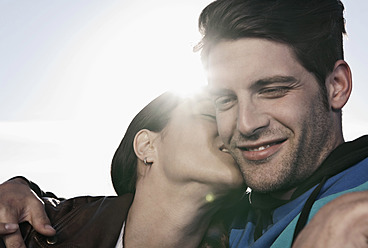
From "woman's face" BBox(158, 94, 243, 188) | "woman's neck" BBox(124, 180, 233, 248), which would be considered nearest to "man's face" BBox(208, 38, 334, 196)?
"woman's face" BBox(158, 94, 243, 188)

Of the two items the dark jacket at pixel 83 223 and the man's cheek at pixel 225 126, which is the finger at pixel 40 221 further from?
the man's cheek at pixel 225 126

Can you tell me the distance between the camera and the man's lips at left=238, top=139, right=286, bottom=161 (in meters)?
2.66

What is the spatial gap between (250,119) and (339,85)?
2.37 ft

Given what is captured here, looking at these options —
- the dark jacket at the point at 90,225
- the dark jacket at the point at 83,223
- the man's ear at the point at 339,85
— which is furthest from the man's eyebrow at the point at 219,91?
the dark jacket at the point at 83,223

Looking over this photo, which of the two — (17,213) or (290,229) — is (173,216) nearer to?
(17,213)

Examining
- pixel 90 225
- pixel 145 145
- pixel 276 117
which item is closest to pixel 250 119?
pixel 276 117

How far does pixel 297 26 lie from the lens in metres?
2.90

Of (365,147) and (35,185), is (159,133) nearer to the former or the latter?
(35,185)

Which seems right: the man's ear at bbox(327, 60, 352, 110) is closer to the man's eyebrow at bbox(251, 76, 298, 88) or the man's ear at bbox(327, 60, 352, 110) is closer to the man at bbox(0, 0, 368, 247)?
the man at bbox(0, 0, 368, 247)

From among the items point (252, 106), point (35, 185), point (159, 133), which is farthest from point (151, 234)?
point (252, 106)

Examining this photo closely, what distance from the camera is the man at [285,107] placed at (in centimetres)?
252

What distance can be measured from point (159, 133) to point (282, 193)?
1.45 m

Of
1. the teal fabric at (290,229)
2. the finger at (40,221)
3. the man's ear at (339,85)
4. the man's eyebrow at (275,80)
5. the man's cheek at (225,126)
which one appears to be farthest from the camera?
the finger at (40,221)

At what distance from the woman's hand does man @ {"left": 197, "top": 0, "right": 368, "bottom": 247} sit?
165cm
